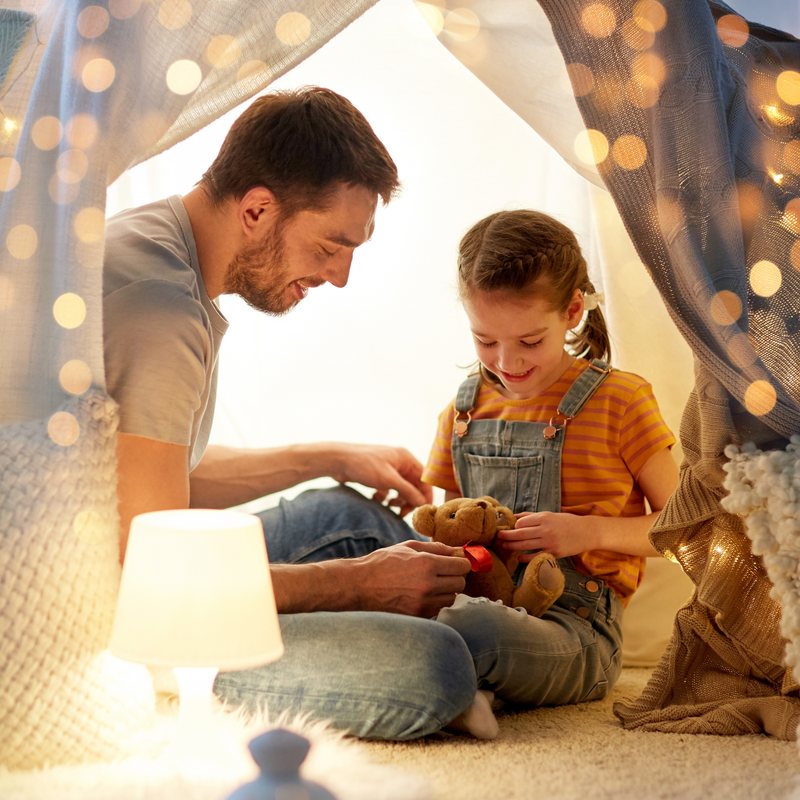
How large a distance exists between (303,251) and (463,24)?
0.49 meters

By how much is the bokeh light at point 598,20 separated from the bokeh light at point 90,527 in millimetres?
879

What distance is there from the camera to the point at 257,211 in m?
1.37

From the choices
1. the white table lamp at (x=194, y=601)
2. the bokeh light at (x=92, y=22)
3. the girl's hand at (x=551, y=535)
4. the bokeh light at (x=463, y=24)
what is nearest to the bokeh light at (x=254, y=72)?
the bokeh light at (x=92, y=22)

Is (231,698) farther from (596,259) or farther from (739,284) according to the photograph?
(596,259)

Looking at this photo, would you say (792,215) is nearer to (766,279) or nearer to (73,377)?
(766,279)

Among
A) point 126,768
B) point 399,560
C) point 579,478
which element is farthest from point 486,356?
point 126,768

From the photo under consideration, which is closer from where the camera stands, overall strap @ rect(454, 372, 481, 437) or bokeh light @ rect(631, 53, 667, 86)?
bokeh light @ rect(631, 53, 667, 86)

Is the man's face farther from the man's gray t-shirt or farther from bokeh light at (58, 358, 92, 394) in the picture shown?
bokeh light at (58, 358, 92, 394)

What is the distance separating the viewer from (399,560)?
4.26 ft

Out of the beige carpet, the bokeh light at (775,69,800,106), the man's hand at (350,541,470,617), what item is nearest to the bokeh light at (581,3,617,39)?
the bokeh light at (775,69,800,106)

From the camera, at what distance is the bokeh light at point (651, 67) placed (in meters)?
1.03

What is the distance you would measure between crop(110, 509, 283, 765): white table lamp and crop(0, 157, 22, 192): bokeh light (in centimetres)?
48

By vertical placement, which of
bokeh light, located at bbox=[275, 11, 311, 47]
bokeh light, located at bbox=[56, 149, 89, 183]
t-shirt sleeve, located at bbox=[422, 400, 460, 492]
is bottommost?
t-shirt sleeve, located at bbox=[422, 400, 460, 492]

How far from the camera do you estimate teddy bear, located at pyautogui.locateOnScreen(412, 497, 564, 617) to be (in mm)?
1355
